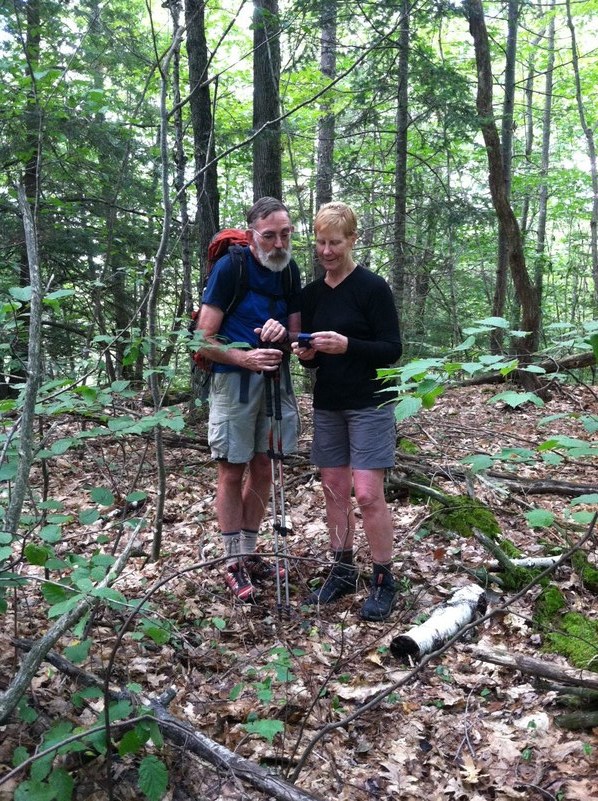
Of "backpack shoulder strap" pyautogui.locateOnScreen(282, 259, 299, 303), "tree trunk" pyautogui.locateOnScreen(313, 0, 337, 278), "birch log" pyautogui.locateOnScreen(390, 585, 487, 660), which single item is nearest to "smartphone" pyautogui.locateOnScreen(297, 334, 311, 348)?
"backpack shoulder strap" pyautogui.locateOnScreen(282, 259, 299, 303)

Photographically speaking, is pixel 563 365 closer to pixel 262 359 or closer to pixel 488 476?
pixel 488 476

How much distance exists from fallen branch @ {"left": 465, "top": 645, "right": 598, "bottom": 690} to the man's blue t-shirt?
7.20 ft

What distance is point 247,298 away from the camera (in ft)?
11.9

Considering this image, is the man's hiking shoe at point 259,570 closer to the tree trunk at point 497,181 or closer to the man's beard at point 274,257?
the man's beard at point 274,257

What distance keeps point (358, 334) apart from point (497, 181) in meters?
7.34

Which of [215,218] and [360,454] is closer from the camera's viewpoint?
[360,454]

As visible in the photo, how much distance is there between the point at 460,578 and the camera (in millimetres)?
3986

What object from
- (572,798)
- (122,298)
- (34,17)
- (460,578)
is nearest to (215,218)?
(122,298)

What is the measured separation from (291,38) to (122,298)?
164 inches

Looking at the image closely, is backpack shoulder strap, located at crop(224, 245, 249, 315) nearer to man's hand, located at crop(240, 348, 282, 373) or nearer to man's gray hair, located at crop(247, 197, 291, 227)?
man's gray hair, located at crop(247, 197, 291, 227)

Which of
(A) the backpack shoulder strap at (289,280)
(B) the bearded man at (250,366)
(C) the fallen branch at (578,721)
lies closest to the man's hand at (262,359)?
(B) the bearded man at (250,366)

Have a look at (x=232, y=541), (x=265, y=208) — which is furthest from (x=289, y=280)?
(x=232, y=541)

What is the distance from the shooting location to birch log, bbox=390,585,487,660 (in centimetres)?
320

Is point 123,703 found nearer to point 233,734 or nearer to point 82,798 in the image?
point 82,798
